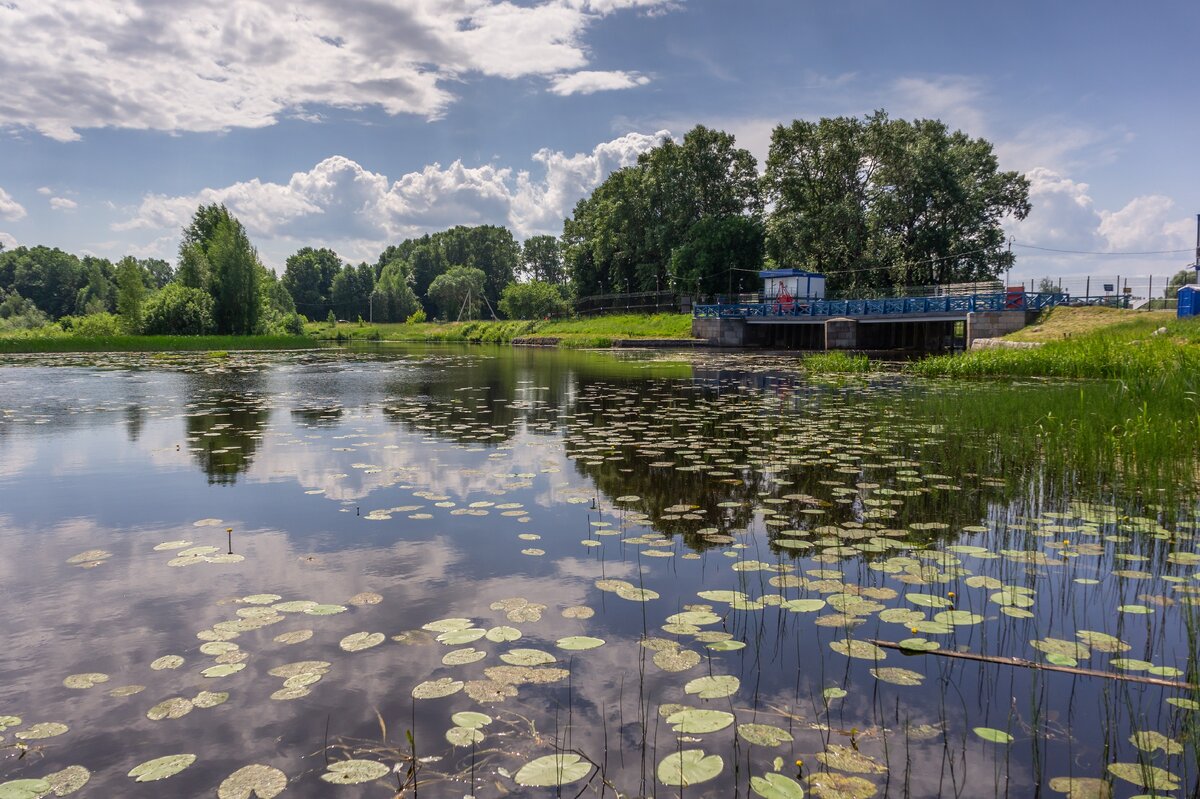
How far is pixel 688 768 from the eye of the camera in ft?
9.48

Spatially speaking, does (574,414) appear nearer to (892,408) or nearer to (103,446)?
(892,408)

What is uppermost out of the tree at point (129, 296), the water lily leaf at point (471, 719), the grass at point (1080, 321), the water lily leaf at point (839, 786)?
the tree at point (129, 296)

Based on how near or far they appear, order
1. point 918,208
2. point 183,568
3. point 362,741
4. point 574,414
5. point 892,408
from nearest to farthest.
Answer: point 362,741
point 183,568
point 892,408
point 574,414
point 918,208

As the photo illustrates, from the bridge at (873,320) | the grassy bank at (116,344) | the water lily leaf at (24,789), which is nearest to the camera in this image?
the water lily leaf at (24,789)

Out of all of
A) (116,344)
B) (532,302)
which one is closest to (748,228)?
(532,302)

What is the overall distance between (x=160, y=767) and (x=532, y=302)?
8483 cm

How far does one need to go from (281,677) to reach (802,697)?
2807 mm

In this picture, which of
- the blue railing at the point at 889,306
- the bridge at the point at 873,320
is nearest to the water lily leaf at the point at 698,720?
the bridge at the point at 873,320

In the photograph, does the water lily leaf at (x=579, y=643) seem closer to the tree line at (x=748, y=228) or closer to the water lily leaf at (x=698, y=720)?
the water lily leaf at (x=698, y=720)

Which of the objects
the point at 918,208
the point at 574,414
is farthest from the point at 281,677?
the point at 918,208

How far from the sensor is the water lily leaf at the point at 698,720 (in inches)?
126

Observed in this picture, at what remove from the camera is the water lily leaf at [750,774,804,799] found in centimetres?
272

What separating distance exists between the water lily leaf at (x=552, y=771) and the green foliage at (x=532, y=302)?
267ft

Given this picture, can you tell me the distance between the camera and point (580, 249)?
8188 cm
